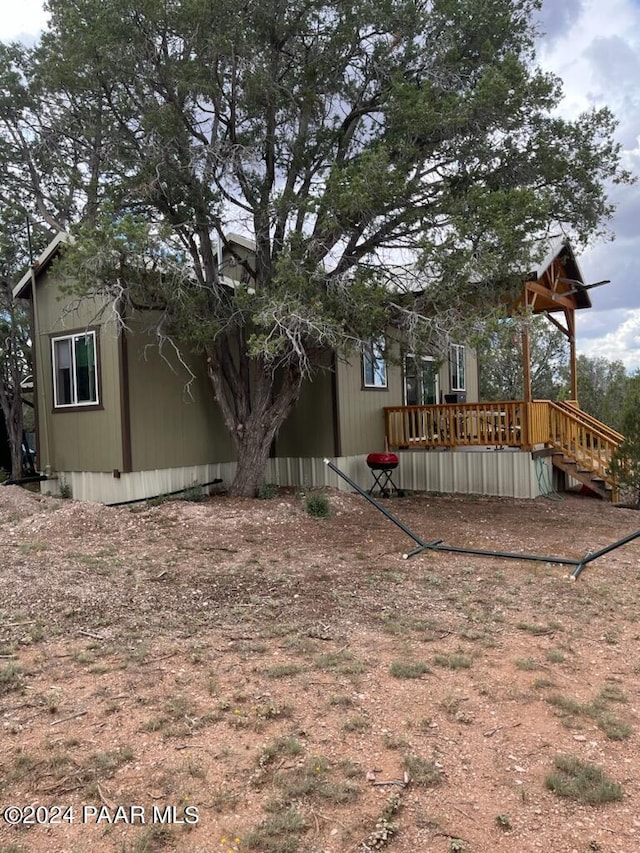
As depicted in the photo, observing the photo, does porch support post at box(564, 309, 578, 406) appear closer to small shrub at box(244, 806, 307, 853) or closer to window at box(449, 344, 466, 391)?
window at box(449, 344, 466, 391)

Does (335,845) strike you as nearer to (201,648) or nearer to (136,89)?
(201,648)

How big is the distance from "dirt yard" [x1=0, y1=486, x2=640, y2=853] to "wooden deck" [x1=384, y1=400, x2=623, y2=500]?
4435mm

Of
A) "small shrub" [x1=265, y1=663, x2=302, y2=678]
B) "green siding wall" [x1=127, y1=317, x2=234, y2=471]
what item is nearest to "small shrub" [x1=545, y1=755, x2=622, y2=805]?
"small shrub" [x1=265, y1=663, x2=302, y2=678]

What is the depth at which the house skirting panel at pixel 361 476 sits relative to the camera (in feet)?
31.0

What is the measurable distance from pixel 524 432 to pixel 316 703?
813cm

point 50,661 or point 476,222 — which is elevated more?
point 476,222

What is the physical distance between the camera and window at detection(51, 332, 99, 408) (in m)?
9.52

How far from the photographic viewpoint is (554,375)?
93.0 feet

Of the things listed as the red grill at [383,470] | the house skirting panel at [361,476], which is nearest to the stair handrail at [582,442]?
the house skirting panel at [361,476]

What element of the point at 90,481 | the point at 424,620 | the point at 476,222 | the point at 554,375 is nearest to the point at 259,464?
the point at 90,481

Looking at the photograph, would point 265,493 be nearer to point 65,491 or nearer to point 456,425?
point 65,491

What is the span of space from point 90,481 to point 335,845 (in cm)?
834

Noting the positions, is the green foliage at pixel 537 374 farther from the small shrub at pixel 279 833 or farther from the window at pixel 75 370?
the small shrub at pixel 279 833

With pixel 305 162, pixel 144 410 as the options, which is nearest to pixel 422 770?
pixel 144 410
